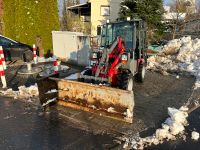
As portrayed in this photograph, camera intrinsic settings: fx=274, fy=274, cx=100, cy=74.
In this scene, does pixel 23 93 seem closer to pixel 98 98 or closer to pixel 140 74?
pixel 98 98

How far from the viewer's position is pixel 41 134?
5918 millimetres

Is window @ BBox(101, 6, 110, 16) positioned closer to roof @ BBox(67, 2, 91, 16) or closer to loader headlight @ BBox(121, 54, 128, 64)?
roof @ BBox(67, 2, 91, 16)

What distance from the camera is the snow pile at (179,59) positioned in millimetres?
Result: 13047

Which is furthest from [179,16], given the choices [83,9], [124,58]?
[124,58]

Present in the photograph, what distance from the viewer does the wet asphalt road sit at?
5445mm

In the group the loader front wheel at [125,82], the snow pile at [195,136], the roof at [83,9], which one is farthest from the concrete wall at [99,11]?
the snow pile at [195,136]

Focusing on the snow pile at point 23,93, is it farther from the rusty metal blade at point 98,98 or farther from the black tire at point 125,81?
the black tire at point 125,81

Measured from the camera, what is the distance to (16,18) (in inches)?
628

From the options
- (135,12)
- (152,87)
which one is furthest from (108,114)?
(135,12)

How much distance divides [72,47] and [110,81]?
6813mm

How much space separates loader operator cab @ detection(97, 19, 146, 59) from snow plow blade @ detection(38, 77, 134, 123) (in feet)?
8.87

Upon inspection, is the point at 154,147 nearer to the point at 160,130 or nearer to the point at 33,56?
the point at 160,130

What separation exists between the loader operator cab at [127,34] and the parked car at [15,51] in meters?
5.27

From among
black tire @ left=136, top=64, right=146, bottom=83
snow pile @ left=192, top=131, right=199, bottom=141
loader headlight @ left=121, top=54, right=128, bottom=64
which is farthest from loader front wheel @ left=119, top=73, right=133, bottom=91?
snow pile @ left=192, top=131, right=199, bottom=141
